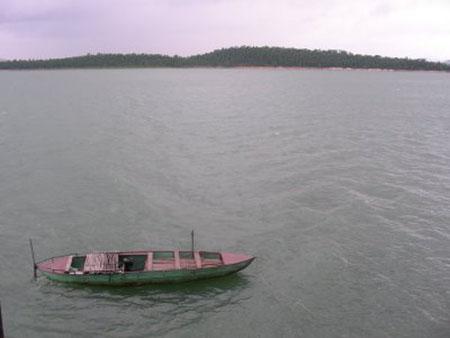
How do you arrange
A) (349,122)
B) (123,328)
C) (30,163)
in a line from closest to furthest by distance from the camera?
(123,328) → (30,163) → (349,122)

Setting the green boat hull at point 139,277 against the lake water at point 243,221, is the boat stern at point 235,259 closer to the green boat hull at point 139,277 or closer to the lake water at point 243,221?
the green boat hull at point 139,277

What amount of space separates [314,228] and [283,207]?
4589 mm

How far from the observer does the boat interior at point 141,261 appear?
2947 cm

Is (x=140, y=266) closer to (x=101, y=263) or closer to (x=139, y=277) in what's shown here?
(x=139, y=277)

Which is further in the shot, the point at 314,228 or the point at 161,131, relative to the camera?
the point at 161,131

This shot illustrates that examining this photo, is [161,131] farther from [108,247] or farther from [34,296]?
[34,296]

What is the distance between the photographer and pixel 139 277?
2900 centimetres

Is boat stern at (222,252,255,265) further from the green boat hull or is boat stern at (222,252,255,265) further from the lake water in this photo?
the lake water

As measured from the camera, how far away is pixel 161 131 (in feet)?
244

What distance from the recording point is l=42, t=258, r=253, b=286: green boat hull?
94.8 ft

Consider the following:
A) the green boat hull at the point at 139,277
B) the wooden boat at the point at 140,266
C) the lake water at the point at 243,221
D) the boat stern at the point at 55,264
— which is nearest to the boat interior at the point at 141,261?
the wooden boat at the point at 140,266

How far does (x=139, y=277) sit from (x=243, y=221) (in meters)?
12.2

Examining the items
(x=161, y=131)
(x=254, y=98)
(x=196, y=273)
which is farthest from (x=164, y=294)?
(x=254, y=98)

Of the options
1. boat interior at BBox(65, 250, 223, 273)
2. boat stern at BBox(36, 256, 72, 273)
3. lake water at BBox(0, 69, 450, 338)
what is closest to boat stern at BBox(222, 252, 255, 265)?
boat interior at BBox(65, 250, 223, 273)
